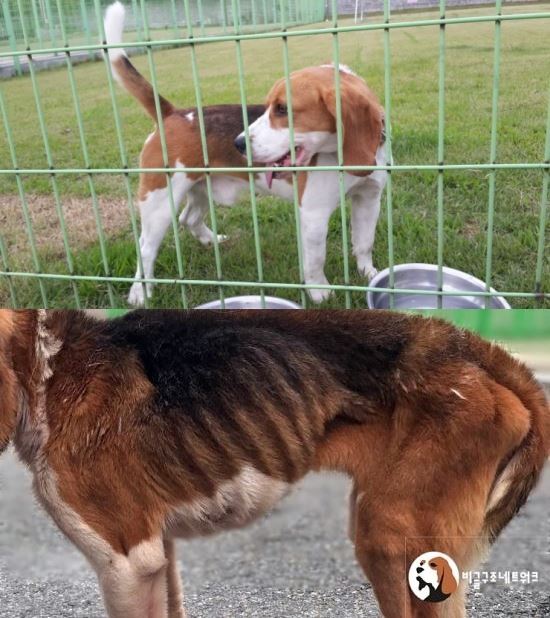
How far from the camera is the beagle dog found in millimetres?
1353

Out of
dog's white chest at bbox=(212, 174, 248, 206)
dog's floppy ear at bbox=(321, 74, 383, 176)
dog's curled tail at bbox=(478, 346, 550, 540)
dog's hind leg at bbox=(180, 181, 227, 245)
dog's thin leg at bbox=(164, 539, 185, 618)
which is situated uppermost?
dog's floppy ear at bbox=(321, 74, 383, 176)

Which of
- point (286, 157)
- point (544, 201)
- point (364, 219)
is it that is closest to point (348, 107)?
point (286, 157)

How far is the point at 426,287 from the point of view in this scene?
1.31m

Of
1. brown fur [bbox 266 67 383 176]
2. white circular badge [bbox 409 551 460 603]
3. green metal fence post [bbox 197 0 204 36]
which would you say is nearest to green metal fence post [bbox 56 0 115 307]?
green metal fence post [bbox 197 0 204 36]

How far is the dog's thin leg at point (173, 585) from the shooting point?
1151 millimetres

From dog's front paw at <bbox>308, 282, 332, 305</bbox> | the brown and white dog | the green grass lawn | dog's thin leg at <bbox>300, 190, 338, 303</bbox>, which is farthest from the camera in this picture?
dog's thin leg at <bbox>300, 190, 338, 303</bbox>

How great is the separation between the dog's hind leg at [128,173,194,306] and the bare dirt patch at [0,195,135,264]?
0.08m

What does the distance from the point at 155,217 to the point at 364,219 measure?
47 cm

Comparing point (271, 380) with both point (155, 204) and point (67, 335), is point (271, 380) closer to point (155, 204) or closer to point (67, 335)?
point (67, 335)

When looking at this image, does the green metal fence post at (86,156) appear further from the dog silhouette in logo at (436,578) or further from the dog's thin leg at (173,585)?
the dog silhouette in logo at (436,578)

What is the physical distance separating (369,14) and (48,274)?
2.50ft

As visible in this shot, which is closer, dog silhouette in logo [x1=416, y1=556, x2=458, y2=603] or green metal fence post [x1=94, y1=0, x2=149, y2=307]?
dog silhouette in logo [x1=416, y1=556, x2=458, y2=603]

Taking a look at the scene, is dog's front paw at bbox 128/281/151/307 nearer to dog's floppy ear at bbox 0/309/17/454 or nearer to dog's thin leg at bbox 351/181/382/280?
dog's floppy ear at bbox 0/309/17/454

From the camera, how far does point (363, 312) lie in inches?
44.8
